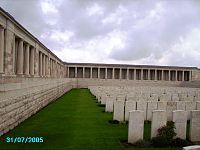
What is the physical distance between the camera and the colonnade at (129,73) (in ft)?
271

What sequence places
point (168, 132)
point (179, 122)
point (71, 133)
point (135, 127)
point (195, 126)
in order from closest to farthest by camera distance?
point (168, 132) < point (135, 127) < point (179, 122) < point (195, 126) < point (71, 133)

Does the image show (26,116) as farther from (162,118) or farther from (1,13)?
(1,13)

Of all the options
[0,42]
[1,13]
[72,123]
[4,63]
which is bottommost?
[72,123]

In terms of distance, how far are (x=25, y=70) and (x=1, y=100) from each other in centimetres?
2488

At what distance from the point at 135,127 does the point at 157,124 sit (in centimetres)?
68

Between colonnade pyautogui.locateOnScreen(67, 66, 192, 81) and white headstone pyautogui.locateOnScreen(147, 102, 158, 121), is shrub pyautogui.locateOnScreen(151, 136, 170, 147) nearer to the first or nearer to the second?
white headstone pyautogui.locateOnScreen(147, 102, 158, 121)

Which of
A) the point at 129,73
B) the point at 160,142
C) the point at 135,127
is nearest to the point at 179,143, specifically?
the point at 160,142

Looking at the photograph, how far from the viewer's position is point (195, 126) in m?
9.26

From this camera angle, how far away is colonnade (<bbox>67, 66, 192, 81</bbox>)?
3253 inches

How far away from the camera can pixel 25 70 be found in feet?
108

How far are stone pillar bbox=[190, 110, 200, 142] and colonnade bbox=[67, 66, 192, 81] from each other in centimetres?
7186

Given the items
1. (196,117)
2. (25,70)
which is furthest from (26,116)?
(25,70)
